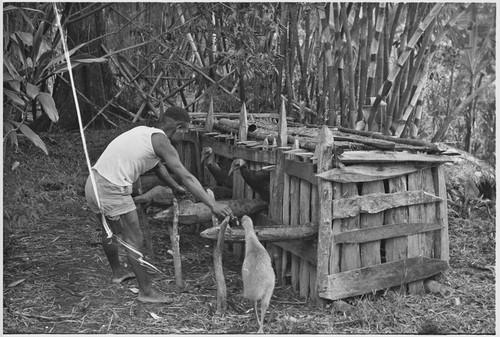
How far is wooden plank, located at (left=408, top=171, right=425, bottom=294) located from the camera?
5.44 meters

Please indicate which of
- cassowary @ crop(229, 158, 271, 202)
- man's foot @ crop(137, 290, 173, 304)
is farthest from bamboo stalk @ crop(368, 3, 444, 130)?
man's foot @ crop(137, 290, 173, 304)

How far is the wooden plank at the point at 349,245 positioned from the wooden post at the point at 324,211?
107 mm

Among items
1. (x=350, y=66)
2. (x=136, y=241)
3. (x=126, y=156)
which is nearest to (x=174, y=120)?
(x=126, y=156)

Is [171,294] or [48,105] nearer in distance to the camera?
[48,105]

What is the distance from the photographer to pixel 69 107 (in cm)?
1013

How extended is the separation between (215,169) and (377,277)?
89.8 inches

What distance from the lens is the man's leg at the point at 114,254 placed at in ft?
17.1

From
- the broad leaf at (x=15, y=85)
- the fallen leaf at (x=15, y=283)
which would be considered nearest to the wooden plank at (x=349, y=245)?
the broad leaf at (x=15, y=85)

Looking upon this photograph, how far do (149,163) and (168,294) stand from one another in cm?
110

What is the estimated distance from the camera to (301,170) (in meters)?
5.34

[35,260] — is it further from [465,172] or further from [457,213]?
[465,172]

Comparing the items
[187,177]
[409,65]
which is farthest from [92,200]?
[409,65]

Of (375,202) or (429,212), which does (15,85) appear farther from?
(429,212)

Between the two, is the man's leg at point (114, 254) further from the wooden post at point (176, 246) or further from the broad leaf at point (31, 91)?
the broad leaf at point (31, 91)
